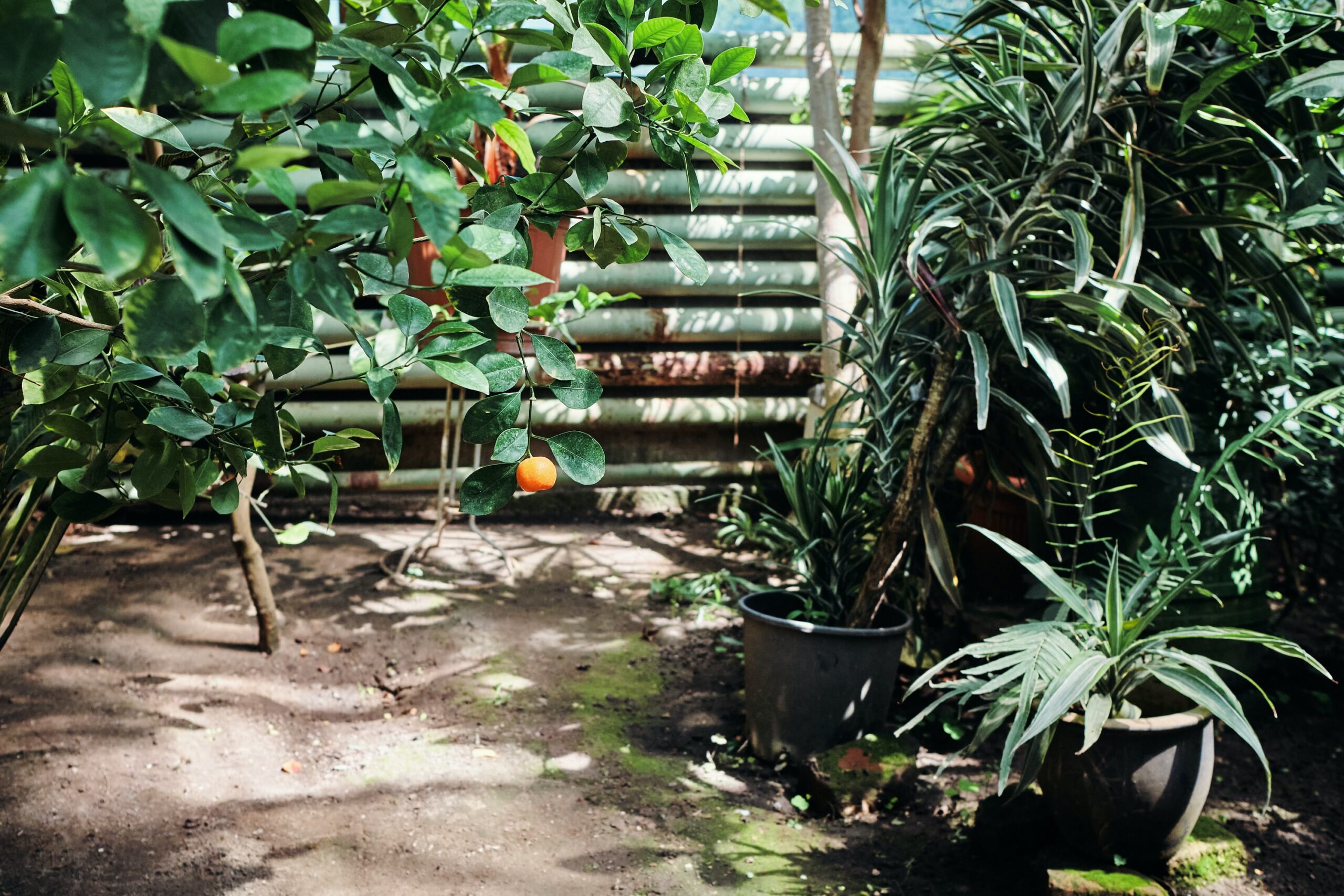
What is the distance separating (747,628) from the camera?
229 cm

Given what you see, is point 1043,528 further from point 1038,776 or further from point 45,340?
point 45,340

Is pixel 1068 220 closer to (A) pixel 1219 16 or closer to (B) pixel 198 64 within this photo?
(A) pixel 1219 16

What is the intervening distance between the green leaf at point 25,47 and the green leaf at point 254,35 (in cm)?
8

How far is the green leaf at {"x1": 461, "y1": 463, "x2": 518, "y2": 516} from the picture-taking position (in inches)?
26.2

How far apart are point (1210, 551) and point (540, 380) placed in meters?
1.89

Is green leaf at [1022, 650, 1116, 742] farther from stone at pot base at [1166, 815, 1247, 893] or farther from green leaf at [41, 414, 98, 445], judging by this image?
green leaf at [41, 414, 98, 445]

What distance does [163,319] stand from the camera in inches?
18.8

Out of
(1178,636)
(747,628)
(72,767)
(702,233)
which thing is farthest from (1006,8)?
(72,767)

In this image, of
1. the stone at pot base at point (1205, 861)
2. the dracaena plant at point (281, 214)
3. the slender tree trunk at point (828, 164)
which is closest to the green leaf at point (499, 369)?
the dracaena plant at point (281, 214)

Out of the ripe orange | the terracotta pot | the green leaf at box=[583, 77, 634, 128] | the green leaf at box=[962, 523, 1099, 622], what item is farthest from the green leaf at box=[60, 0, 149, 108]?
the terracotta pot

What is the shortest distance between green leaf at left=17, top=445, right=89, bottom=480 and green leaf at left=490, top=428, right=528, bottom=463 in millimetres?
426

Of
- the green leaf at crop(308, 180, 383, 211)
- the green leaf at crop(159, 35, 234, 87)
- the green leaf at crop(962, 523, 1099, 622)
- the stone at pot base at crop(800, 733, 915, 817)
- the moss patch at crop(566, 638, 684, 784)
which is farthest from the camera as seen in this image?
the moss patch at crop(566, 638, 684, 784)

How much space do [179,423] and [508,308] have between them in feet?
0.89

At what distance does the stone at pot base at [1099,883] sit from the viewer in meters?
1.58
